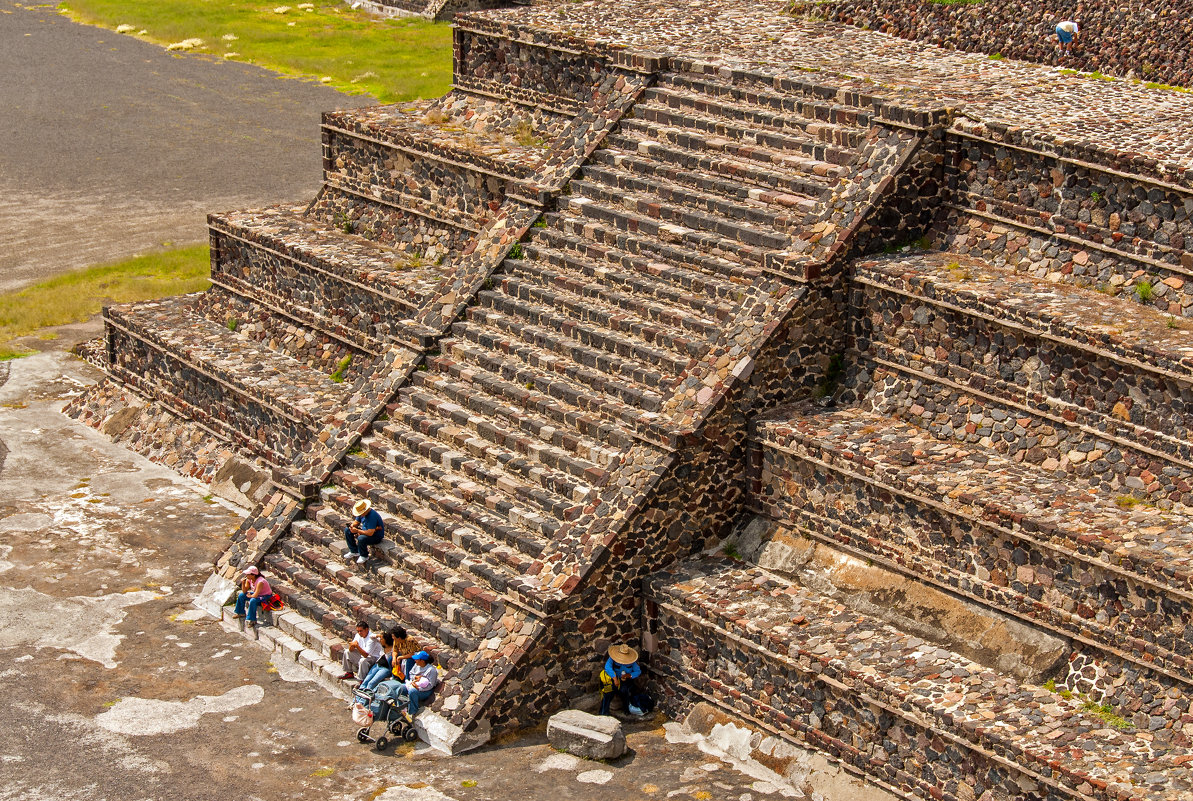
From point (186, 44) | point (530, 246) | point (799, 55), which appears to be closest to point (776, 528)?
point (530, 246)

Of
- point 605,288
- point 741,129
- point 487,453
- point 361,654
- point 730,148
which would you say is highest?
point 741,129

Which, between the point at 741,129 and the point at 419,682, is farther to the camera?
the point at 741,129

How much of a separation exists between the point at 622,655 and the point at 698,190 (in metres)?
6.72

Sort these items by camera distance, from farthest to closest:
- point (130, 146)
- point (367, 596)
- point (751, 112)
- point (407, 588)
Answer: point (130, 146) < point (751, 112) < point (367, 596) < point (407, 588)

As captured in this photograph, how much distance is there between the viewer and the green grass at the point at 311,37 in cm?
4600

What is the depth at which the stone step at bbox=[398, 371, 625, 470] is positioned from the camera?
64.8ft

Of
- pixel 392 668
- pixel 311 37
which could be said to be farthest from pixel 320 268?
pixel 311 37

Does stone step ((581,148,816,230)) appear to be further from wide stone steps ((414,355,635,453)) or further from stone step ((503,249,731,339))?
wide stone steps ((414,355,635,453))

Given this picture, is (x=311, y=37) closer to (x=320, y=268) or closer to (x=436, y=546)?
(x=320, y=268)

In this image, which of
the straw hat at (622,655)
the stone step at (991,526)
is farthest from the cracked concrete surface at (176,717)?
the stone step at (991,526)

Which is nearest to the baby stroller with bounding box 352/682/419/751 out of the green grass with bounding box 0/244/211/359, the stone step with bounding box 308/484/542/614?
the stone step with bounding box 308/484/542/614

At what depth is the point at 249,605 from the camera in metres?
20.4

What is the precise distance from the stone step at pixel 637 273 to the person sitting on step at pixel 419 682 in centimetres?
545

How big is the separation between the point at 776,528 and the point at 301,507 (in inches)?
252
